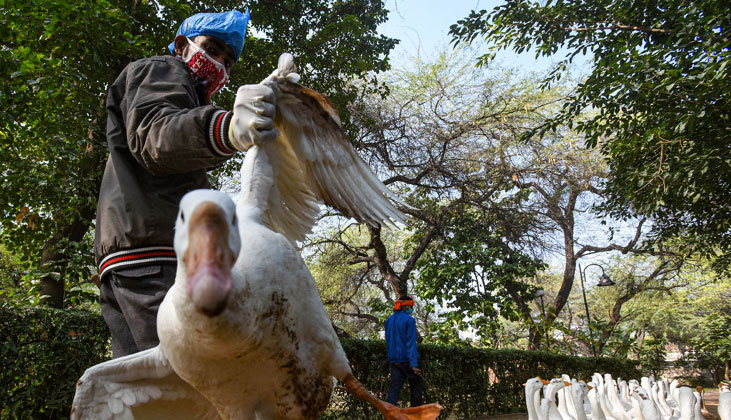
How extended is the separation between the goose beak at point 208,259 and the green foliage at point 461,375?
8130mm

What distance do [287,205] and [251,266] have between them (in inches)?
37.5

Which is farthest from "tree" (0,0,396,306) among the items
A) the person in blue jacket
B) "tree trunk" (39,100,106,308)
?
the person in blue jacket

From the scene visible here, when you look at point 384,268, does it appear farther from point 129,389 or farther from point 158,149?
point 158,149

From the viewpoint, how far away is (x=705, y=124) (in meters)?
7.34

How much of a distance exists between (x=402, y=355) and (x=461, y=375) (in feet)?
10.8

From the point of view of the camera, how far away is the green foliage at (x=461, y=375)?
29.5 ft

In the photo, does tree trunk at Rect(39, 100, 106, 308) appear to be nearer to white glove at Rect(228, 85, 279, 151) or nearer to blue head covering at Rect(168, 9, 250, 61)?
blue head covering at Rect(168, 9, 250, 61)

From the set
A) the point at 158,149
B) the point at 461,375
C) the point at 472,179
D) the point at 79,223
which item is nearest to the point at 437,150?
the point at 472,179

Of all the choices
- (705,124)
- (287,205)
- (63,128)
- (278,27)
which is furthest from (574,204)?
(287,205)

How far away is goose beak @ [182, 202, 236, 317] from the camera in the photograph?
882 millimetres

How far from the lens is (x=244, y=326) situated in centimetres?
120

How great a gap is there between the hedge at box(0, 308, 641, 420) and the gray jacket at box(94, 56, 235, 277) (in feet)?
13.8

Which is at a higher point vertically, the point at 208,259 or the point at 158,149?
the point at 158,149

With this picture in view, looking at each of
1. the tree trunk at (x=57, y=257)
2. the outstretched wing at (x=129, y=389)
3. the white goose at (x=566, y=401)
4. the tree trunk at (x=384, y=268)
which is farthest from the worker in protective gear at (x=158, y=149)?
the tree trunk at (x=384, y=268)
